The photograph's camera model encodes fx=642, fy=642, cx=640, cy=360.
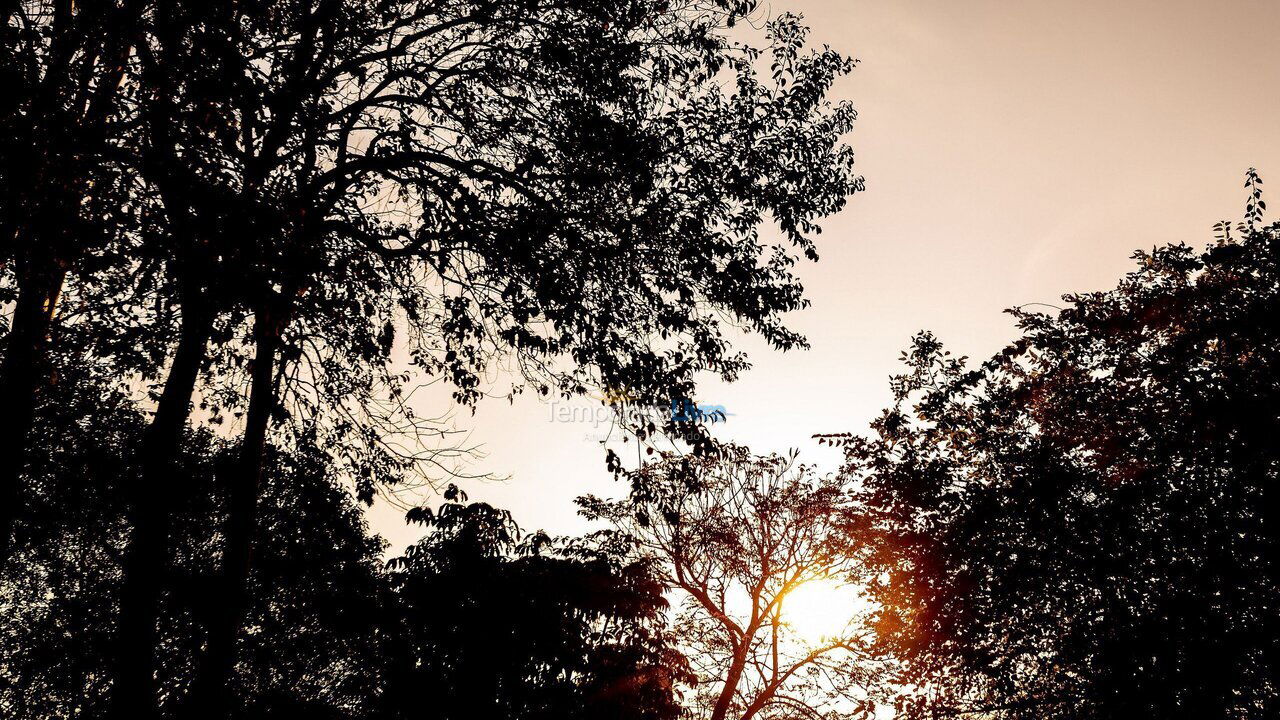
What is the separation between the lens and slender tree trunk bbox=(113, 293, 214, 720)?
22.2ft

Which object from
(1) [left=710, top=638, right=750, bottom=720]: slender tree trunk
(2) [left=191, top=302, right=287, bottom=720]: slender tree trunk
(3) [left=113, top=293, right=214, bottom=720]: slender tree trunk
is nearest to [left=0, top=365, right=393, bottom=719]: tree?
(2) [left=191, top=302, right=287, bottom=720]: slender tree trunk

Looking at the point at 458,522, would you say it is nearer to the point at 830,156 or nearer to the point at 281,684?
the point at 830,156

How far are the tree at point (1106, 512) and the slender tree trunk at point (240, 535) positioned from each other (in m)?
10.5

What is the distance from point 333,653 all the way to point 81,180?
2181 cm

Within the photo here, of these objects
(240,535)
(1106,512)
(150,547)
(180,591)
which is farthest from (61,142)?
(180,591)

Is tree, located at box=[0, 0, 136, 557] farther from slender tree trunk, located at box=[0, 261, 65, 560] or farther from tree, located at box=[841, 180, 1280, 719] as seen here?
tree, located at box=[841, 180, 1280, 719]

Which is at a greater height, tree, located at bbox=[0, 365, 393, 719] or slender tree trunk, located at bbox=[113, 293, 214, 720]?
tree, located at bbox=[0, 365, 393, 719]

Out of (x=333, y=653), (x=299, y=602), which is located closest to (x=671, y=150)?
(x=299, y=602)

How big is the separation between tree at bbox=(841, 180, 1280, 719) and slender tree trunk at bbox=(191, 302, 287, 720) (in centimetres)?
1051

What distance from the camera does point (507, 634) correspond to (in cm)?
1064

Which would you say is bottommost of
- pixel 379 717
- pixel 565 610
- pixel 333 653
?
pixel 379 717

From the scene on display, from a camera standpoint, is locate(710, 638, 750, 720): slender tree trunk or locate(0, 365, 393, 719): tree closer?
locate(0, 365, 393, 719): tree

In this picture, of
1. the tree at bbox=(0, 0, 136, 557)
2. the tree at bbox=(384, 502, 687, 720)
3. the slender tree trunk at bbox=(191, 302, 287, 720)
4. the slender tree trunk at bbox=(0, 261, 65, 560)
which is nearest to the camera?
the tree at bbox=(0, 0, 136, 557)

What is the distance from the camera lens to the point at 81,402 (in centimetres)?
1165
